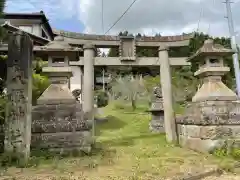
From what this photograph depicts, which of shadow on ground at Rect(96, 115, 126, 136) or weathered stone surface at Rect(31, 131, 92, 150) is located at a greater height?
shadow on ground at Rect(96, 115, 126, 136)

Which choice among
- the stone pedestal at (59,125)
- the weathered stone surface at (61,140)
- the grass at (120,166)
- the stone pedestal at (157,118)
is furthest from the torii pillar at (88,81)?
the stone pedestal at (157,118)

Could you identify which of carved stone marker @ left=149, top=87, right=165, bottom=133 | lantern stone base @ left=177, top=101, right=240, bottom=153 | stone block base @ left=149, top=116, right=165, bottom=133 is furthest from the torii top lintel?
lantern stone base @ left=177, top=101, right=240, bottom=153

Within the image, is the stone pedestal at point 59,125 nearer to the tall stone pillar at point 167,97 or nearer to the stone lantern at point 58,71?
the stone lantern at point 58,71

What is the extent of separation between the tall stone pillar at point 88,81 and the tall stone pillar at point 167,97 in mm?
3090

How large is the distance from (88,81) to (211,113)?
541cm

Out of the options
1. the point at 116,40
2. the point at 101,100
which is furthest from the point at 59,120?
the point at 101,100

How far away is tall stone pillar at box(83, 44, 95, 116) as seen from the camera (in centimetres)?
1108

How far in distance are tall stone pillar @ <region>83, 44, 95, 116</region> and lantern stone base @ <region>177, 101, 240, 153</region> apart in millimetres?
4376

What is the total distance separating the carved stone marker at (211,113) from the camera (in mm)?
7781

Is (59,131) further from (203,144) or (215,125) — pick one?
(215,125)

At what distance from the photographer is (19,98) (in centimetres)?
643

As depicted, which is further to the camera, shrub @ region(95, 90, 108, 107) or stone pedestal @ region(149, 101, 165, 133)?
shrub @ region(95, 90, 108, 107)

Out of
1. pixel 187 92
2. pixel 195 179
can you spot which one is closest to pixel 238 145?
pixel 195 179

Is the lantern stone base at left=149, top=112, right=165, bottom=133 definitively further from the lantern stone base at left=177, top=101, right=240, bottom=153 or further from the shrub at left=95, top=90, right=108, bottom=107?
the shrub at left=95, top=90, right=108, bottom=107
